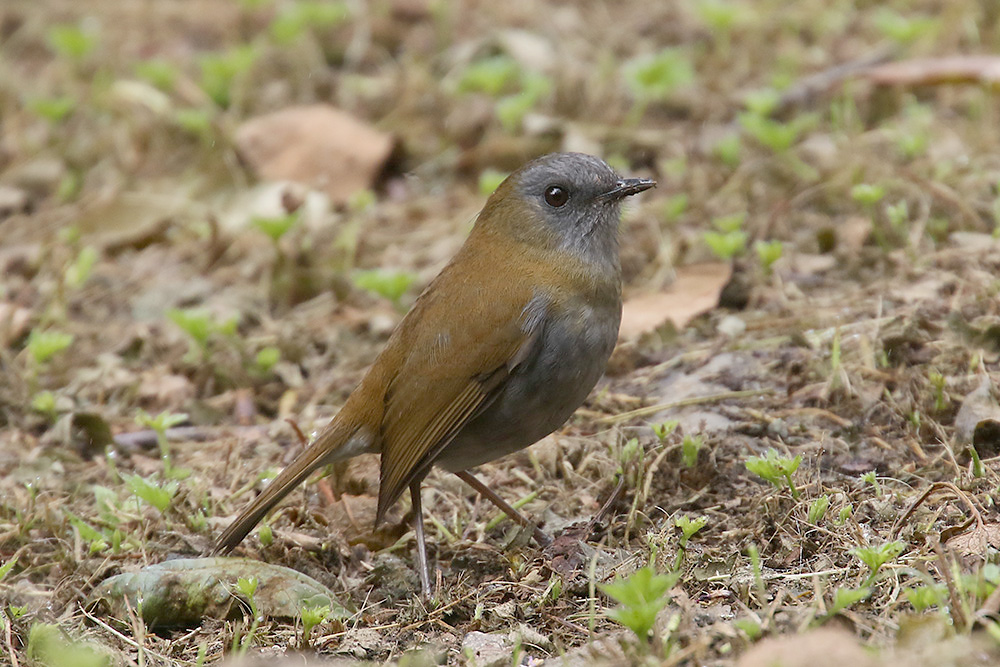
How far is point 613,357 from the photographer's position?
5324mm

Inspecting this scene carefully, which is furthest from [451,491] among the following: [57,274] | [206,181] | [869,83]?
[869,83]

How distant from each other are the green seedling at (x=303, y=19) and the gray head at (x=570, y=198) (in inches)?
150

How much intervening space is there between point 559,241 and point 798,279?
5.32 feet

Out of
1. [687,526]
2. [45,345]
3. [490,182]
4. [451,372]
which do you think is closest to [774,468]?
[687,526]

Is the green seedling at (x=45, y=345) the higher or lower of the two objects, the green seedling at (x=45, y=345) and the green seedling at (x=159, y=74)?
the lower

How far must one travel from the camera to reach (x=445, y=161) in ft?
23.7

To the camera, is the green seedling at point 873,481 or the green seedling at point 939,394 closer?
the green seedling at point 873,481

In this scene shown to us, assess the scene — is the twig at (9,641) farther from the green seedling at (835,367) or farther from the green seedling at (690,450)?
the green seedling at (835,367)

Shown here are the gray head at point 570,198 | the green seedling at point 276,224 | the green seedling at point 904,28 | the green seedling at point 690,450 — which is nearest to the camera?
the green seedling at point 690,450

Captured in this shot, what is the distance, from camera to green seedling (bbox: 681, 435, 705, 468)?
4.26 meters

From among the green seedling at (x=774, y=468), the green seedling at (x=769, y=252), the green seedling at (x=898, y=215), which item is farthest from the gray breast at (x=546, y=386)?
the green seedling at (x=898, y=215)

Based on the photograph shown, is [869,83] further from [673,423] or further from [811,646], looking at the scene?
[811,646]

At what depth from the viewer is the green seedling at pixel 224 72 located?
761 cm

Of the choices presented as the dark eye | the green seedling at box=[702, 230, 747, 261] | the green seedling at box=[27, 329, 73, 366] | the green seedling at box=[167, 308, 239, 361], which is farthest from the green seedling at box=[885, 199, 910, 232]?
the green seedling at box=[27, 329, 73, 366]
